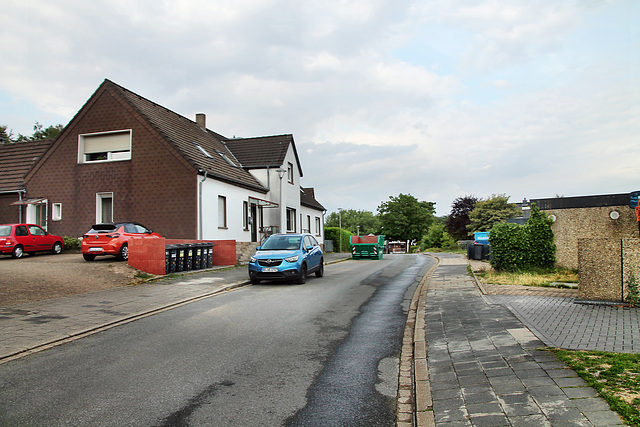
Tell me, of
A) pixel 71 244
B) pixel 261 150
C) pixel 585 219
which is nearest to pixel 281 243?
pixel 585 219

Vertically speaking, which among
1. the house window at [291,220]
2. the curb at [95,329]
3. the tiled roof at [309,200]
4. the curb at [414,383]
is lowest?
the curb at [414,383]

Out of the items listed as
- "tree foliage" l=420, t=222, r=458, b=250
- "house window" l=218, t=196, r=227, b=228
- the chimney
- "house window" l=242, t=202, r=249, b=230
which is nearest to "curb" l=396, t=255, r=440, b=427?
"house window" l=218, t=196, r=227, b=228

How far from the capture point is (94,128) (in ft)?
80.8

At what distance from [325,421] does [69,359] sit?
155 inches

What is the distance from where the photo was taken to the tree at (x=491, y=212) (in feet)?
143

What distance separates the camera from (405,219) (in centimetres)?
8688

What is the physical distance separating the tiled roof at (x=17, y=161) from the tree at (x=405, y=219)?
65.6m

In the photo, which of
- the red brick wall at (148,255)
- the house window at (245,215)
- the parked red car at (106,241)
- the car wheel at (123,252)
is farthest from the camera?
the house window at (245,215)

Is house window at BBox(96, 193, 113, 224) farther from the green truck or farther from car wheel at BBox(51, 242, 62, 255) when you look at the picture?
the green truck

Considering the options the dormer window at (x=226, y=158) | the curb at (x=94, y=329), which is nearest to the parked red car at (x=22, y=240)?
the dormer window at (x=226, y=158)

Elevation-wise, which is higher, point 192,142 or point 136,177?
point 192,142

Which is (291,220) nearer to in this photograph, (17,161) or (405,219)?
(17,161)

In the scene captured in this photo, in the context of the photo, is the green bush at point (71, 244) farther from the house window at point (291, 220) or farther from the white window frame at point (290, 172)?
the house window at point (291, 220)

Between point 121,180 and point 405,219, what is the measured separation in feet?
224
